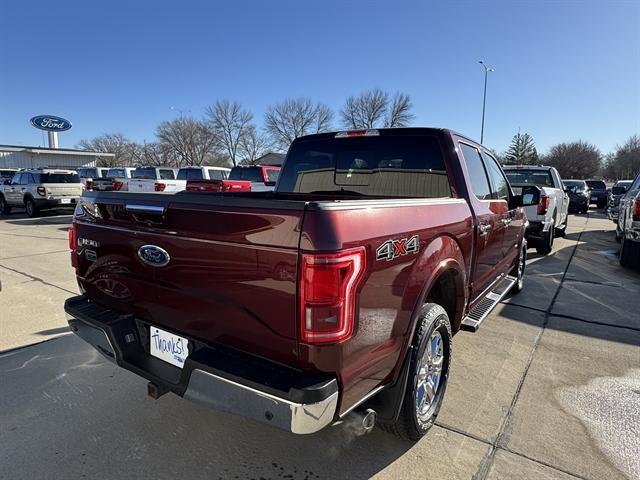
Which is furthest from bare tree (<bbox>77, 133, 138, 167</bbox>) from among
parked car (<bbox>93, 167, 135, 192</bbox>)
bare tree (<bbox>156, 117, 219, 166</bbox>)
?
parked car (<bbox>93, 167, 135, 192</bbox>)

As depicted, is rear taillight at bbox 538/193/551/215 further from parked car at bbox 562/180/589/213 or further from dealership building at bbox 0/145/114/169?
dealership building at bbox 0/145/114/169

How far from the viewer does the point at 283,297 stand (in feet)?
5.74

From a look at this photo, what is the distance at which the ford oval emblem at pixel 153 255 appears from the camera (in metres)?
2.15

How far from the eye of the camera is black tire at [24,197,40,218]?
50.6ft

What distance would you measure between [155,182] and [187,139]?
51.7 metres

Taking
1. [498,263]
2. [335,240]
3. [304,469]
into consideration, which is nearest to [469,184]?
[498,263]

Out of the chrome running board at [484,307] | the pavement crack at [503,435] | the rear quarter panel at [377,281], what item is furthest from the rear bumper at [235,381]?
the chrome running board at [484,307]

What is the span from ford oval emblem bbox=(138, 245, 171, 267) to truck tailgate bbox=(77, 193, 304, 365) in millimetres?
12

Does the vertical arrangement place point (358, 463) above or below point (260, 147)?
below

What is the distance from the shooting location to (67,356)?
3.67m

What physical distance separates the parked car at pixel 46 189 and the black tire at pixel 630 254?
1668 centimetres

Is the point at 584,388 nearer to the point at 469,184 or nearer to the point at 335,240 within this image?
the point at 469,184

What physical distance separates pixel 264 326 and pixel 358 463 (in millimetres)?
1181

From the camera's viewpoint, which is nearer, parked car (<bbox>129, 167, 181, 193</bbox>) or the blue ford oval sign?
parked car (<bbox>129, 167, 181, 193</bbox>)
